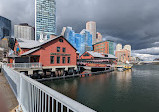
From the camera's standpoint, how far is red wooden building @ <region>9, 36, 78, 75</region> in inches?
887

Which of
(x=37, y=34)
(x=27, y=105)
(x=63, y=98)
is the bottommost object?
(x=27, y=105)

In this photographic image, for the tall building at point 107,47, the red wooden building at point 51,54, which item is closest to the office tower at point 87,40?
the tall building at point 107,47

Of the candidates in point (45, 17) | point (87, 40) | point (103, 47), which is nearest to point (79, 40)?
point (87, 40)

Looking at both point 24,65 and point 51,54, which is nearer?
point 24,65

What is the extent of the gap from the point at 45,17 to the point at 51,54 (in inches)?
5518

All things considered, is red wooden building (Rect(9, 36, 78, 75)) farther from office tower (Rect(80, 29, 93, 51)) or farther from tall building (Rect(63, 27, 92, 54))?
office tower (Rect(80, 29, 93, 51))

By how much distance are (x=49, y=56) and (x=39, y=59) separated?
2519 millimetres

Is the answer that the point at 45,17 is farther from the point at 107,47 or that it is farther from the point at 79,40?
the point at 107,47

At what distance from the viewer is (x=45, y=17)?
5600 inches

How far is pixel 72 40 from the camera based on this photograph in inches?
4478

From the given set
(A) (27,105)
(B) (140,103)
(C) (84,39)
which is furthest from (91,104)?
(C) (84,39)

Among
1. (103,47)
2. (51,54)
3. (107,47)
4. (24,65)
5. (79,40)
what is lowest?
(24,65)

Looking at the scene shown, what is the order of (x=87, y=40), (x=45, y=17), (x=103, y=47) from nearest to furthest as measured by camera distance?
(x=103, y=47) < (x=87, y=40) < (x=45, y=17)

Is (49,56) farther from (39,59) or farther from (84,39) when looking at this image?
(84,39)
